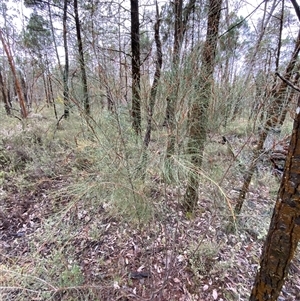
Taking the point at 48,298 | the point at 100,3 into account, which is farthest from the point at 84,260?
the point at 100,3

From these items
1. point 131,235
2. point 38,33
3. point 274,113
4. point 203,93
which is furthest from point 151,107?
point 38,33

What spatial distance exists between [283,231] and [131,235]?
1.56m

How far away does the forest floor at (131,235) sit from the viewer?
1.39 m

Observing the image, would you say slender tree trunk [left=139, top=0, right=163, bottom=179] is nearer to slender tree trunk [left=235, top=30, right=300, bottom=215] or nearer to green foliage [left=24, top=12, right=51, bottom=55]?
slender tree trunk [left=235, top=30, right=300, bottom=215]

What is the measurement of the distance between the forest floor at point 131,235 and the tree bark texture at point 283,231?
0.97 ft

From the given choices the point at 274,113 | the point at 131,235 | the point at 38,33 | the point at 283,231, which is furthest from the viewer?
the point at 38,33

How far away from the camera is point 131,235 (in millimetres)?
2008

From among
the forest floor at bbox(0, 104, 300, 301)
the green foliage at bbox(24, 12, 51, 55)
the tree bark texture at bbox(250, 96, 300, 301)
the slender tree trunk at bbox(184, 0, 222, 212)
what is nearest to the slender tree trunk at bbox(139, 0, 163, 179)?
the forest floor at bbox(0, 104, 300, 301)

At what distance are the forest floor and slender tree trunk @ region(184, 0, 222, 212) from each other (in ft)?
0.42

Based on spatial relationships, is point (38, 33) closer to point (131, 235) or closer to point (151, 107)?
point (151, 107)

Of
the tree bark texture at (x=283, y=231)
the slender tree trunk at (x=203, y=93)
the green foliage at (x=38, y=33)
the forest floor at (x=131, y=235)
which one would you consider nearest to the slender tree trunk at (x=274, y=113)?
the forest floor at (x=131, y=235)

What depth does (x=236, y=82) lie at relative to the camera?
1.87 meters

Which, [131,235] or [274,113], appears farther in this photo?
[131,235]

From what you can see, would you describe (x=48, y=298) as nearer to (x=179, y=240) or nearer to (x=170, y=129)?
(x=179, y=240)
